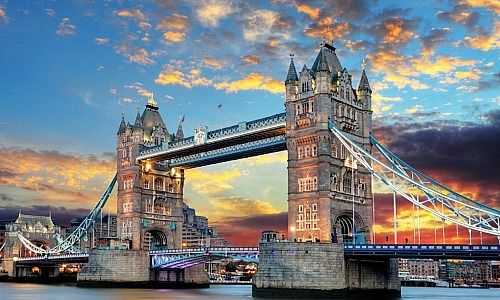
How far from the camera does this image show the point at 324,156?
223 feet

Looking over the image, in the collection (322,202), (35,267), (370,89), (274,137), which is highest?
(370,89)

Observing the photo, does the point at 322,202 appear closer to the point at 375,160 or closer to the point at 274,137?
the point at 375,160

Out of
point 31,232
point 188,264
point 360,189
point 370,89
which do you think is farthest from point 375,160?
point 31,232

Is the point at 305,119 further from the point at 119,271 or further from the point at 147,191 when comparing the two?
the point at 119,271

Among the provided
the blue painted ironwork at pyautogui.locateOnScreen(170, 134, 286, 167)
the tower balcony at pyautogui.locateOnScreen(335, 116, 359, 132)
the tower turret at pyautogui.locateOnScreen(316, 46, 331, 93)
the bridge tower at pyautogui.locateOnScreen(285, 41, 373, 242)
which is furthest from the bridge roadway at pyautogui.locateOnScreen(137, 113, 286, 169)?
the tower balcony at pyautogui.locateOnScreen(335, 116, 359, 132)

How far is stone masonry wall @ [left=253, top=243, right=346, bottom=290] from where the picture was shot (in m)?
61.3

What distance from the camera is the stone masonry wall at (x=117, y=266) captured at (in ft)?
289

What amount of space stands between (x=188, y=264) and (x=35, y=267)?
212ft

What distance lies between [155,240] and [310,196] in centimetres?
3793

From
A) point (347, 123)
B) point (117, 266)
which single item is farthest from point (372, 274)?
point (117, 266)

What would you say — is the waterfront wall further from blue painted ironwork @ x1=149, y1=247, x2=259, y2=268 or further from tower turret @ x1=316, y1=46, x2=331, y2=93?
tower turret @ x1=316, y1=46, x2=331, y2=93

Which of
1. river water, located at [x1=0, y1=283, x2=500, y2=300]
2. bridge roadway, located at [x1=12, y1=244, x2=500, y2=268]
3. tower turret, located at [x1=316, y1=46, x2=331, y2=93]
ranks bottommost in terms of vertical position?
river water, located at [x1=0, y1=283, x2=500, y2=300]

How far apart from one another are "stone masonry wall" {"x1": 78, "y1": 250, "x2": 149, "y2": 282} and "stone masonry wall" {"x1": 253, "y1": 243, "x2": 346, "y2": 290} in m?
29.9

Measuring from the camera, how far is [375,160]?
67.2 m
